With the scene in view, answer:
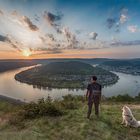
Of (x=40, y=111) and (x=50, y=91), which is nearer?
(x=40, y=111)

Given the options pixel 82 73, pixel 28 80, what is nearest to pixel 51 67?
pixel 82 73

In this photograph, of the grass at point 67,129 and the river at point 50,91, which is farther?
the river at point 50,91

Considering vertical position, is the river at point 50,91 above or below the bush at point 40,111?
below

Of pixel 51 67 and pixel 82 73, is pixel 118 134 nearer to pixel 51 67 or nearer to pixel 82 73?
pixel 82 73

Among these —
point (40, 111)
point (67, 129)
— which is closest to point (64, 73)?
point (40, 111)

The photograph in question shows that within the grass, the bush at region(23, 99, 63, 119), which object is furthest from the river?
the grass

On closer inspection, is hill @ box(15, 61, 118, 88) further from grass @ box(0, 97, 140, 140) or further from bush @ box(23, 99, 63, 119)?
grass @ box(0, 97, 140, 140)

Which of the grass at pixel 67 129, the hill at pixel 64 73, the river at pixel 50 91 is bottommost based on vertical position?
the hill at pixel 64 73

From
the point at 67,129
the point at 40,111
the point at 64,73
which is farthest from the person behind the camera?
the point at 64,73

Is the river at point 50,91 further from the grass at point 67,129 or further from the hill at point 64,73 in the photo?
the grass at point 67,129

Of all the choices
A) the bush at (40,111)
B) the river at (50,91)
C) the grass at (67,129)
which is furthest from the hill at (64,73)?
the grass at (67,129)

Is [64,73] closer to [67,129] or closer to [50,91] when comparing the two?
[50,91]
